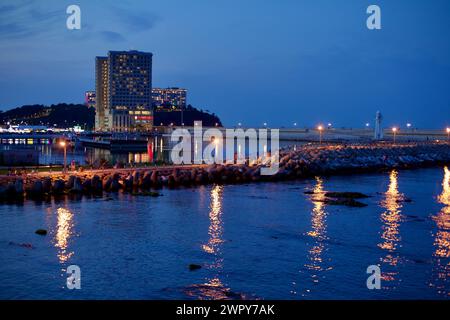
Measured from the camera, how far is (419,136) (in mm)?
112188

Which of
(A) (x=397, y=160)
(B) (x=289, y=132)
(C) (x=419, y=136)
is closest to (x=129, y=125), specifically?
(B) (x=289, y=132)

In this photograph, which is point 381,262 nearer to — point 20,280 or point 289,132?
point 20,280

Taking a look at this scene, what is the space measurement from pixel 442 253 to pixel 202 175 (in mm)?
21372

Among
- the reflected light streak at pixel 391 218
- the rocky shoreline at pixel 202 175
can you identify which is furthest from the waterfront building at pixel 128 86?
the reflected light streak at pixel 391 218

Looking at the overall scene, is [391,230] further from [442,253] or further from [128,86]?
[128,86]

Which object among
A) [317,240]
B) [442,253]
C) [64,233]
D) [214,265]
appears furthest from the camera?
[64,233]

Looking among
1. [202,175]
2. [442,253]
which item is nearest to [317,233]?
[442,253]

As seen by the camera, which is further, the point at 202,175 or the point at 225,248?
the point at 202,175

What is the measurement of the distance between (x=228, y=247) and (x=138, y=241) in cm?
331

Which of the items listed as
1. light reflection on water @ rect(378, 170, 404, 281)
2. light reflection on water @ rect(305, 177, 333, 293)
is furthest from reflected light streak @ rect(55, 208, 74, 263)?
light reflection on water @ rect(378, 170, 404, 281)

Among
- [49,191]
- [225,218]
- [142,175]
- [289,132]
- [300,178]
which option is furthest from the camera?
[289,132]

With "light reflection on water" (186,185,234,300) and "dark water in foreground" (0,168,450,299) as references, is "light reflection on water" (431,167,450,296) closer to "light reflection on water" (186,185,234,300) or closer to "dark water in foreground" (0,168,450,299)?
"dark water in foreground" (0,168,450,299)

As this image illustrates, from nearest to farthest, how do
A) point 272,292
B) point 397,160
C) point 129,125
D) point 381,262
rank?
1. point 272,292
2. point 381,262
3. point 397,160
4. point 129,125

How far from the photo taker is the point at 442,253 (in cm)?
1873
